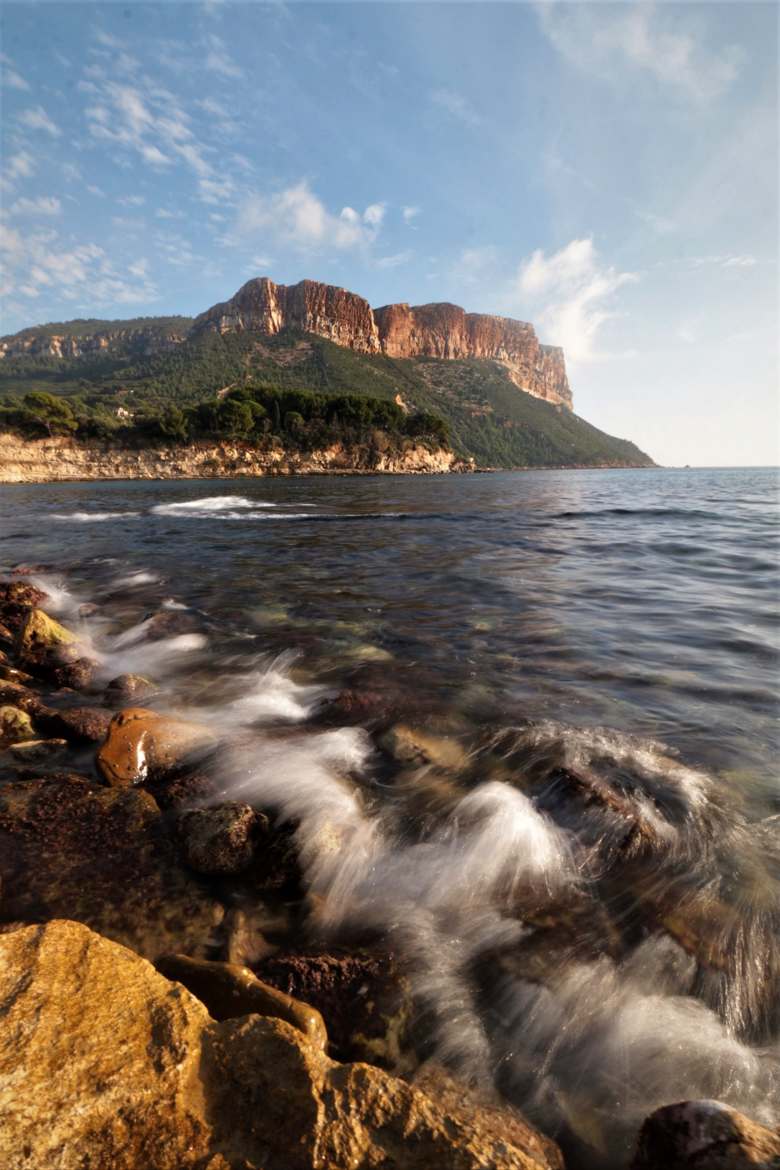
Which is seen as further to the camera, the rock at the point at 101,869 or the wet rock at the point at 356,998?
the rock at the point at 101,869

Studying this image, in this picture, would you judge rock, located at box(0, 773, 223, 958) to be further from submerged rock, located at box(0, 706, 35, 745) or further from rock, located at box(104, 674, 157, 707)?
rock, located at box(104, 674, 157, 707)

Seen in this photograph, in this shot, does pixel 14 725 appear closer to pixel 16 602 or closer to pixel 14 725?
pixel 14 725

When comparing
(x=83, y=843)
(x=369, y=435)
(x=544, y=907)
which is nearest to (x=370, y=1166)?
(x=544, y=907)

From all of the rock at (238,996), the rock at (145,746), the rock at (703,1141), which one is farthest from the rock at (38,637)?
the rock at (703,1141)

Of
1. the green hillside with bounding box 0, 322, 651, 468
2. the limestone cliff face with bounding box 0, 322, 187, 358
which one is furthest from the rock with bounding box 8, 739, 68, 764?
the limestone cliff face with bounding box 0, 322, 187, 358

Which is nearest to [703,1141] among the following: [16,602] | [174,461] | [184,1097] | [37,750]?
[184,1097]

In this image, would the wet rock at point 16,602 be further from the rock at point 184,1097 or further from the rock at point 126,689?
the rock at point 184,1097
